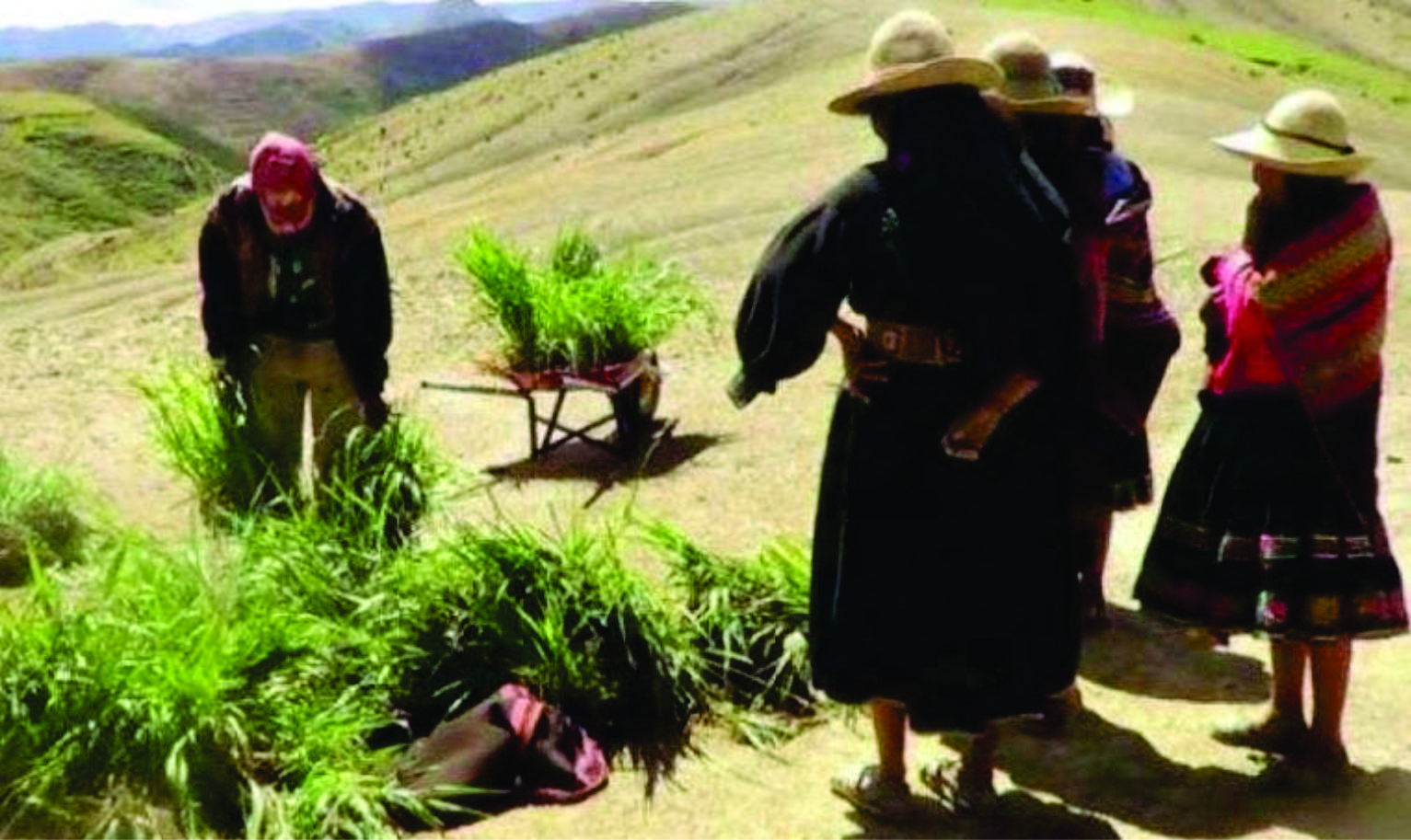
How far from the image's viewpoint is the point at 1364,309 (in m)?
4.31

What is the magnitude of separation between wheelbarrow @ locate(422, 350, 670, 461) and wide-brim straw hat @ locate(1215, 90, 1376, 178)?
4331mm

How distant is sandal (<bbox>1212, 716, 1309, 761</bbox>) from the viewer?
4.73 metres

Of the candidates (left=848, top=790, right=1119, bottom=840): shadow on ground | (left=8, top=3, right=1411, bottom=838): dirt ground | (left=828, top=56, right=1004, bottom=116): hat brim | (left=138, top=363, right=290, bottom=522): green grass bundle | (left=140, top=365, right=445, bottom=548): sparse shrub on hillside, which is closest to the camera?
(left=828, top=56, right=1004, bottom=116): hat brim

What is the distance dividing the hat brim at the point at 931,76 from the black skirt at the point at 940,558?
60 centimetres

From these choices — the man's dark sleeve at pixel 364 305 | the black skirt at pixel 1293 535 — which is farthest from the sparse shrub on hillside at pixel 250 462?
the black skirt at pixel 1293 535

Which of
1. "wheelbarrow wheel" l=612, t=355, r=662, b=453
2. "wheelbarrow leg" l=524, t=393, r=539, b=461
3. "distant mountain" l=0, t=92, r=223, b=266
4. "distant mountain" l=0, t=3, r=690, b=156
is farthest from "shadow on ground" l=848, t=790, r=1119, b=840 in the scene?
"distant mountain" l=0, t=3, r=690, b=156

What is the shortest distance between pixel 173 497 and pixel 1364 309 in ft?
17.6

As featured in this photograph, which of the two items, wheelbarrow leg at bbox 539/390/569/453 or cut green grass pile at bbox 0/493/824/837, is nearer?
cut green grass pile at bbox 0/493/824/837

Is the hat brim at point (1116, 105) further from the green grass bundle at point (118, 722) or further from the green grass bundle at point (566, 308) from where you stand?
the green grass bundle at point (566, 308)

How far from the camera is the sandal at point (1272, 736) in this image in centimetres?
473

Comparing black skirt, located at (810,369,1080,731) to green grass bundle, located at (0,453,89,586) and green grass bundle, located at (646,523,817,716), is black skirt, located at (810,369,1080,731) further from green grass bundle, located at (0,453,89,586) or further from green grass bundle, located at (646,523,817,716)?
green grass bundle, located at (0,453,89,586)

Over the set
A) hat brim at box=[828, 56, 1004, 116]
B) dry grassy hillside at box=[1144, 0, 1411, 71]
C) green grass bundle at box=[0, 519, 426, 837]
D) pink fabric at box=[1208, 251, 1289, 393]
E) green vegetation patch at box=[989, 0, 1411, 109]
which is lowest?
dry grassy hillside at box=[1144, 0, 1411, 71]

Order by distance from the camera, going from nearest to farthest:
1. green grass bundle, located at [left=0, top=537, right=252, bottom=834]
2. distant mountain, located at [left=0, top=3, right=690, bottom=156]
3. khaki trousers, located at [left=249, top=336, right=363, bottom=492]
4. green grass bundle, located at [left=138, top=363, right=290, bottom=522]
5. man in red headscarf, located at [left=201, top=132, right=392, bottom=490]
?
green grass bundle, located at [left=0, top=537, right=252, bottom=834]
man in red headscarf, located at [left=201, top=132, right=392, bottom=490]
khaki trousers, located at [left=249, top=336, right=363, bottom=492]
green grass bundle, located at [left=138, top=363, right=290, bottom=522]
distant mountain, located at [left=0, top=3, right=690, bottom=156]

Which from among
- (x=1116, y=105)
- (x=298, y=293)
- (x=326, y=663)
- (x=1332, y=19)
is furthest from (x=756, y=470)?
(x=1332, y=19)
